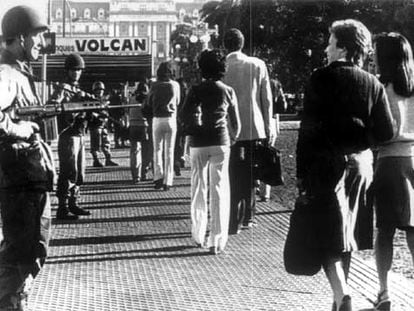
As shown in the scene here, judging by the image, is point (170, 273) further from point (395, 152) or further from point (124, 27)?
point (124, 27)

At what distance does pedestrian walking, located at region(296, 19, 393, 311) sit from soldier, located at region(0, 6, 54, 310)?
1.57 meters

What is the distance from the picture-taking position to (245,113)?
9.78 meters

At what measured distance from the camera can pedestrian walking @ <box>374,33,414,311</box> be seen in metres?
6.21

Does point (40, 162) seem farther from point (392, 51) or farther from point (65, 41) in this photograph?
point (65, 41)

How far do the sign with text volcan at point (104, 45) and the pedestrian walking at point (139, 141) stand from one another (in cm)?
1984

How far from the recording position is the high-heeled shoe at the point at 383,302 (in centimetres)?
618

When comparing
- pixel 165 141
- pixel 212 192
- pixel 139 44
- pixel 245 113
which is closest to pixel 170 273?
pixel 212 192

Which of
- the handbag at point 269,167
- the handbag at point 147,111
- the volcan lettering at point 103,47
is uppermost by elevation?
the handbag at point 269,167

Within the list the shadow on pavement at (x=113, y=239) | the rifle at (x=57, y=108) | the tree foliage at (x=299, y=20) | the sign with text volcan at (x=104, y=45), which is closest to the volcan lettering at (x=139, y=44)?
the sign with text volcan at (x=104, y=45)

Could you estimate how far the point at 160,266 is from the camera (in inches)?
307

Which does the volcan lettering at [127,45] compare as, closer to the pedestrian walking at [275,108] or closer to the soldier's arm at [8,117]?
the pedestrian walking at [275,108]

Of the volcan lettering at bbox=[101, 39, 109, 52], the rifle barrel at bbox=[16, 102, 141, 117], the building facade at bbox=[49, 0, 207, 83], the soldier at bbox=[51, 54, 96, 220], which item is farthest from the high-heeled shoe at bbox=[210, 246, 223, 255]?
the building facade at bbox=[49, 0, 207, 83]

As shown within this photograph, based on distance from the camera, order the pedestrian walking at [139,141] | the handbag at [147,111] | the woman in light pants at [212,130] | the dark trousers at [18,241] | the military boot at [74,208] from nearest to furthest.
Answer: the dark trousers at [18,241]
the woman in light pants at [212,130]
the military boot at [74,208]
the handbag at [147,111]
the pedestrian walking at [139,141]

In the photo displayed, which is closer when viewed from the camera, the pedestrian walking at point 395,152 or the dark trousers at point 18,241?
the dark trousers at point 18,241
